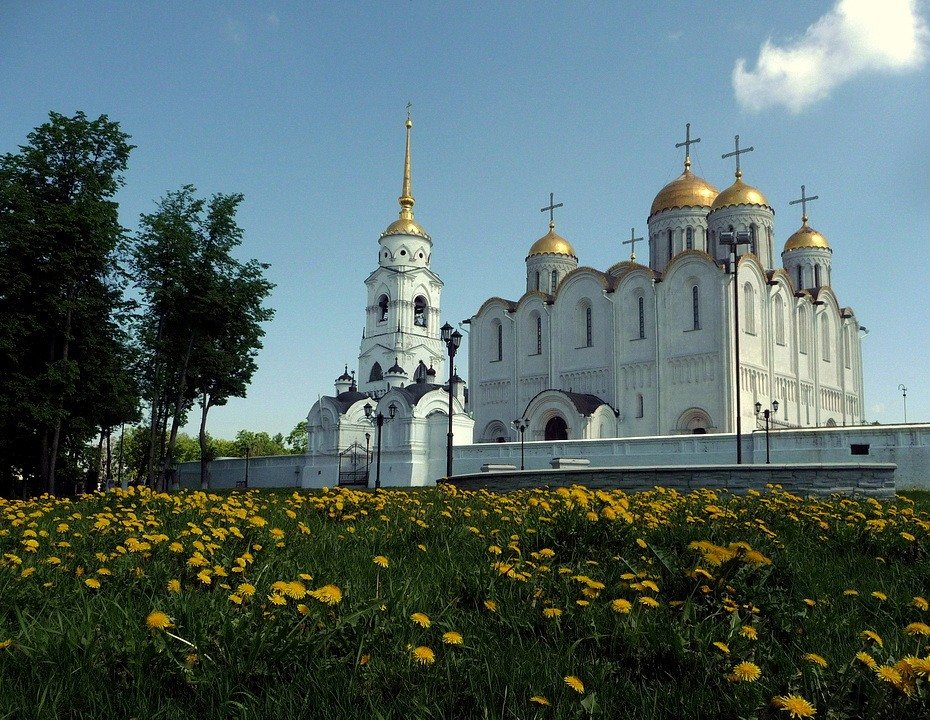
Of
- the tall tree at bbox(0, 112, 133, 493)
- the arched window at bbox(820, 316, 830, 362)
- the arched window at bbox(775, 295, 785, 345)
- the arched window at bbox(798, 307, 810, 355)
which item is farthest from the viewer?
the arched window at bbox(820, 316, 830, 362)

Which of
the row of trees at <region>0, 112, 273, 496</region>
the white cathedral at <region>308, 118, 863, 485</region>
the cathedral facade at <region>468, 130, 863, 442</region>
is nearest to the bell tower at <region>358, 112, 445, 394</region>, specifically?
the white cathedral at <region>308, 118, 863, 485</region>

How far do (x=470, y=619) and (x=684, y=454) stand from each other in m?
Answer: 24.7

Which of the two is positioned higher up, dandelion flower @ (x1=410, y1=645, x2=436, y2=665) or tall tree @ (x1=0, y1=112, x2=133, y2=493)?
tall tree @ (x1=0, y1=112, x2=133, y2=493)

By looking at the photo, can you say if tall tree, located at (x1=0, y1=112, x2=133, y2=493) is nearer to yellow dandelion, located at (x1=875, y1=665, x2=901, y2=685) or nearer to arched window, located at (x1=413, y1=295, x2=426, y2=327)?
yellow dandelion, located at (x1=875, y1=665, x2=901, y2=685)

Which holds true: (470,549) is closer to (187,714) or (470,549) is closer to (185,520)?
(185,520)

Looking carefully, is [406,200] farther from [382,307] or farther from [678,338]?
[678,338]

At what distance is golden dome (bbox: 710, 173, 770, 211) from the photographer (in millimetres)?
44812

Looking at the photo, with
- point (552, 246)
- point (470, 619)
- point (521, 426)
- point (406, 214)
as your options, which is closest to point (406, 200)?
point (406, 214)

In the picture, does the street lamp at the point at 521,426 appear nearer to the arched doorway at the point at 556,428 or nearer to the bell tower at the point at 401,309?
the arched doorway at the point at 556,428

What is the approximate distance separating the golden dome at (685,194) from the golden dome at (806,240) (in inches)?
260

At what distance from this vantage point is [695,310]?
3916 centimetres

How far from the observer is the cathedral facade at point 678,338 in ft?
126

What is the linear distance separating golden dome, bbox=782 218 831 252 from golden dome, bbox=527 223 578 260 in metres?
13.4

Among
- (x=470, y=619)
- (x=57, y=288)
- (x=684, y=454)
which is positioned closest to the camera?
(x=470, y=619)
